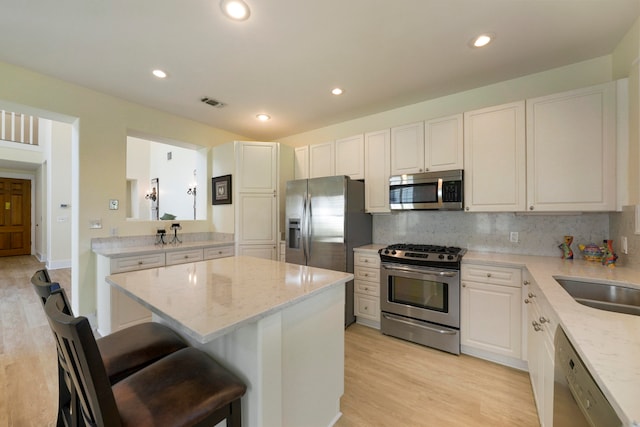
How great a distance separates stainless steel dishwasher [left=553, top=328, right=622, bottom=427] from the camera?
668 mm

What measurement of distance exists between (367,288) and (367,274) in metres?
0.17

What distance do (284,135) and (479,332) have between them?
3.96m

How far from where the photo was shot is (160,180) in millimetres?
7383

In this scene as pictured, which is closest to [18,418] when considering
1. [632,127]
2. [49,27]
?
[49,27]

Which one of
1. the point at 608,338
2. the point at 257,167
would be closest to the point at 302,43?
the point at 257,167

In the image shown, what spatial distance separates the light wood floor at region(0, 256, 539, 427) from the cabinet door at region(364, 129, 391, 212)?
5.14 ft

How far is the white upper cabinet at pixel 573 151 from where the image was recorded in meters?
2.02

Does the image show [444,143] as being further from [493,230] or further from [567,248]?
[567,248]

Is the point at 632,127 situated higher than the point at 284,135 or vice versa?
the point at 284,135

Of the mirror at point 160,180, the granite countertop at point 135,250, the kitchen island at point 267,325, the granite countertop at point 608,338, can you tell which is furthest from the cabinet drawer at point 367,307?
the mirror at point 160,180

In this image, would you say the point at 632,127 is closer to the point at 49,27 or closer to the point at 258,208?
the point at 258,208

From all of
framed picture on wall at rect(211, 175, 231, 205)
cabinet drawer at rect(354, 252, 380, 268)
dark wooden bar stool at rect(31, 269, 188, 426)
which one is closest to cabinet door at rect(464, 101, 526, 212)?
cabinet drawer at rect(354, 252, 380, 268)

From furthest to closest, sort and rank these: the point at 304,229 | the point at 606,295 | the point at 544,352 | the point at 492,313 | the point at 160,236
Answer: the point at 160,236, the point at 304,229, the point at 492,313, the point at 606,295, the point at 544,352

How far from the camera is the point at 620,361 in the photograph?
29.5 inches
